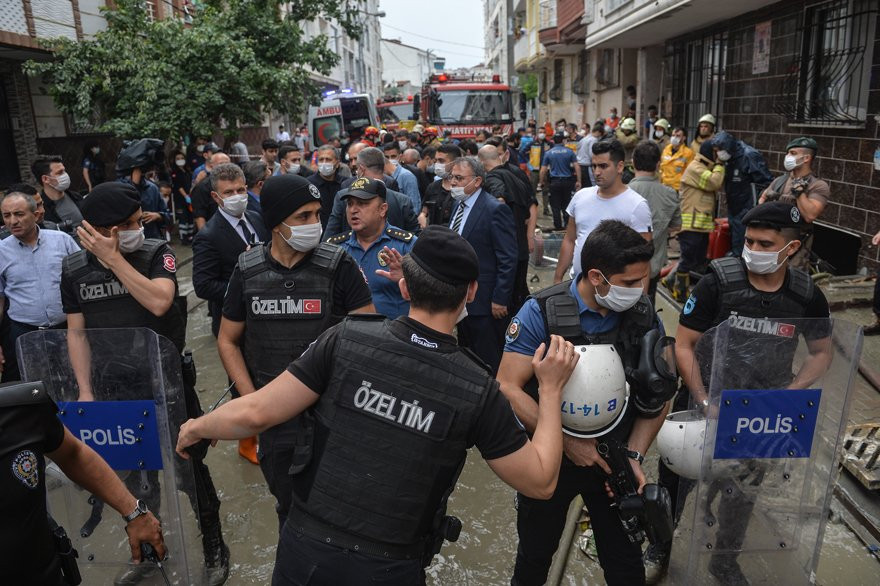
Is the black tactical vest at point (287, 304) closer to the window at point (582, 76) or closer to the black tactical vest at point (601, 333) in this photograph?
the black tactical vest at point (601, 333)

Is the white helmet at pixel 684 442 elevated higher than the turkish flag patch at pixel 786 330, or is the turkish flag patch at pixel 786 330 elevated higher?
the turkish flag patch at pixel 786 330

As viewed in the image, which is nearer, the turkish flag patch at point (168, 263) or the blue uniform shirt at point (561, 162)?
the turkish flag patch at point (168, 263)

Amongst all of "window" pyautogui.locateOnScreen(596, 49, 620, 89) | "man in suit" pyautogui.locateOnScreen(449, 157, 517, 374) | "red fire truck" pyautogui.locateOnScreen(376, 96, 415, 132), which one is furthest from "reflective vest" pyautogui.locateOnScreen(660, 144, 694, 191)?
"red fire truck" pyautogui.locateOnScreen(376, 96, 415, 132)

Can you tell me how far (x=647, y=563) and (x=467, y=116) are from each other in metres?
15.4

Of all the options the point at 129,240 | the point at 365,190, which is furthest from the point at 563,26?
the point at 129,240

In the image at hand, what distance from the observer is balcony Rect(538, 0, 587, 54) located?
695 inches

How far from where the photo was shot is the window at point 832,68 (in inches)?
297

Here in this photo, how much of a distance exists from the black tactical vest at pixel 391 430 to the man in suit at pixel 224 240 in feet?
7.40

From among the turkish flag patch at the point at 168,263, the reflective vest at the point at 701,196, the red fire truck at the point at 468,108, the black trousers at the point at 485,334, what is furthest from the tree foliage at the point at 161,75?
the turkish flag patch at the point at 168,263

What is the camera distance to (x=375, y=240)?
4.12 m

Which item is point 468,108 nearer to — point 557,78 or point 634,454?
point 557,78

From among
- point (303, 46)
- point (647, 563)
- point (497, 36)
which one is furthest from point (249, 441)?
point (497, 36)

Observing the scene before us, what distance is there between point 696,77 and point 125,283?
12635 millimetres

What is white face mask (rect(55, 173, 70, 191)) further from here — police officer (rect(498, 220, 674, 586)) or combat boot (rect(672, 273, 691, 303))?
combat boot (rect(672, 273, 691, 303))
